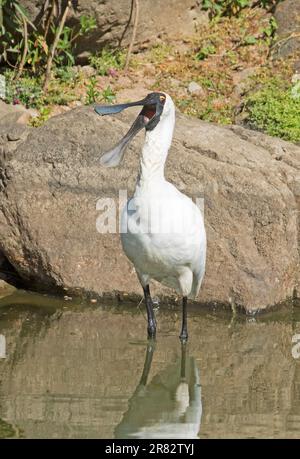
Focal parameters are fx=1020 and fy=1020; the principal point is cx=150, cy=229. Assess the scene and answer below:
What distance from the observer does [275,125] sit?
10758 mm

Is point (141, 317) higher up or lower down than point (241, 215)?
lower down

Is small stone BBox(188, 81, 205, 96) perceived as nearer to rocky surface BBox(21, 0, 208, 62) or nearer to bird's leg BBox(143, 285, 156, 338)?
rocky surface BBox(21, 0, 208, 62)

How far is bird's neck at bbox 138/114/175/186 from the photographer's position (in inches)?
275

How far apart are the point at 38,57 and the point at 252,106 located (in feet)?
8.75

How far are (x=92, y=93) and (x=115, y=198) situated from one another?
10.1 ft

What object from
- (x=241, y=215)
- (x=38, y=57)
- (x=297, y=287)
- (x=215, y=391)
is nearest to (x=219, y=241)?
(x=241, y=215)

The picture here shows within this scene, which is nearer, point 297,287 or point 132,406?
point 132,406

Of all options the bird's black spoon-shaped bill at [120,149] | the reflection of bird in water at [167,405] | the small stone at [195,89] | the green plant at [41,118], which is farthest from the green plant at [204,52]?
the reflection of bird in water at [167,405]

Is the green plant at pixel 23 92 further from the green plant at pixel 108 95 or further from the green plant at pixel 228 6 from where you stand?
the green plant at pixel 228 6

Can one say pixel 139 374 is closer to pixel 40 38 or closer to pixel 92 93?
pixel 92 93

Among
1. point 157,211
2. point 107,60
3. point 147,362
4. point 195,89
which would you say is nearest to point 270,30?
point 195,89

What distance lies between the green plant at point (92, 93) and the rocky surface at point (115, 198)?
2.57 metres

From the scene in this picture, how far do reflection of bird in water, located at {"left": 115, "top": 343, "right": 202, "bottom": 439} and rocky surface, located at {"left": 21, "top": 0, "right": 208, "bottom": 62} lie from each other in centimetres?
573

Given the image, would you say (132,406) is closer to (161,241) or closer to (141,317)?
(161,241)
